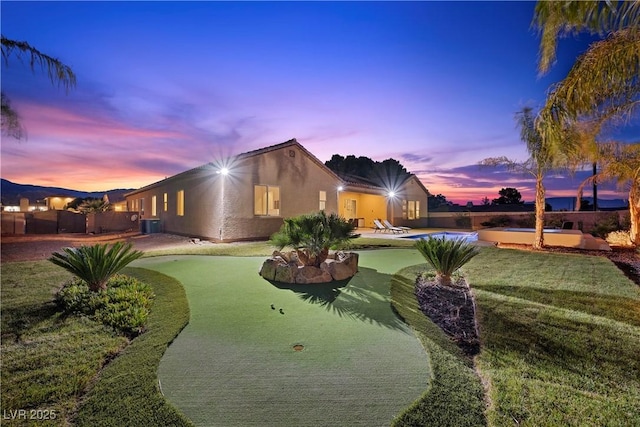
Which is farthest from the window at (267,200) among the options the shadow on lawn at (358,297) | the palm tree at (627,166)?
the palm tree at (627,166)

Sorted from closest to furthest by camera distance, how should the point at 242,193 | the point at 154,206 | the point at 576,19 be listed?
the point at 576,19, the point at 242,193, the point at 154,206

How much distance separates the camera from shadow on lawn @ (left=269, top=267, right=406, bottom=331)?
4.66 meters

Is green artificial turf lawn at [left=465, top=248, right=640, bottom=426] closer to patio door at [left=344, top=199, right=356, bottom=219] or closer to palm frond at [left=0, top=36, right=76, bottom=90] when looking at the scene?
palm frond at [left=0, top=36, right=76, bottom=90]

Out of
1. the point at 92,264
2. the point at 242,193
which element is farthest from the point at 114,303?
the point at 242,193

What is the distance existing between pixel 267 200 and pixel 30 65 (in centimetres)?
1024

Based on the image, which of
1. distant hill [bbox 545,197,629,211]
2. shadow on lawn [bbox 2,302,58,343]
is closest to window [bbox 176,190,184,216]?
shadow on lawn [bbox 2,302,58,343]

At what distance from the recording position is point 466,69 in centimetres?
1225

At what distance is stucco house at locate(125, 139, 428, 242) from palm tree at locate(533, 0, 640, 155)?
11.5m

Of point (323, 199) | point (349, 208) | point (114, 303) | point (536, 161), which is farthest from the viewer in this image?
point (349, 208)

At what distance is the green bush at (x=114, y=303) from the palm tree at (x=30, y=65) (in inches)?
183

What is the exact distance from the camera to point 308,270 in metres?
6.74

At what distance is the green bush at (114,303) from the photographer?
444cm

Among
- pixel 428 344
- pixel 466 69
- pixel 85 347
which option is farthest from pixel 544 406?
pixel 466 69

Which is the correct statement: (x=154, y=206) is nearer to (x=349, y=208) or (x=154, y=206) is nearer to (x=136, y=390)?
(x=349, y=208)
